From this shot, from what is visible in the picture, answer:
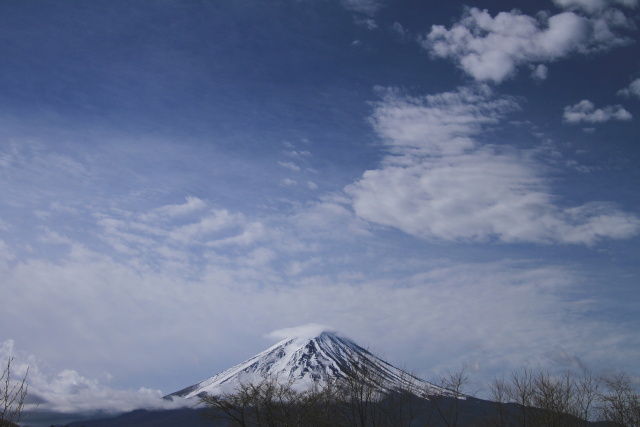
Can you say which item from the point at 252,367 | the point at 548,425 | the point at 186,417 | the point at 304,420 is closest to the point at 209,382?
the point at 186,417

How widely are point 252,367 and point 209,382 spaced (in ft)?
113

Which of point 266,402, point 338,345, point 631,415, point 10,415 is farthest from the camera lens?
point 338,345

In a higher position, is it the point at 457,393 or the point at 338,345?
the point at 338,345

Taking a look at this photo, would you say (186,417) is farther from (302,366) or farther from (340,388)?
(340,388)

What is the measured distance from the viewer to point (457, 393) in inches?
1248

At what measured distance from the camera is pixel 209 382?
187m

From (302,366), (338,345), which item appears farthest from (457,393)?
(338,345)

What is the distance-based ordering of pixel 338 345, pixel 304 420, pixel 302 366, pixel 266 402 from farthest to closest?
pixel 338 345 → pixel 302 366 → pixel 304 420 → pixel 266 402

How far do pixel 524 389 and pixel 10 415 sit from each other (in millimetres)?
28628

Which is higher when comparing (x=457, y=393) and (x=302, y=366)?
(x=302, y=366)

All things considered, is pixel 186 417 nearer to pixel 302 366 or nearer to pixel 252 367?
pixel 252 367

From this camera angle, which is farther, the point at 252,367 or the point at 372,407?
the point at 252,367

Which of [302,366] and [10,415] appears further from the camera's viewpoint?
[302,366]

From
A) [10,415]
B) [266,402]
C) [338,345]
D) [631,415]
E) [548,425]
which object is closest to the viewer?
[10,415]
